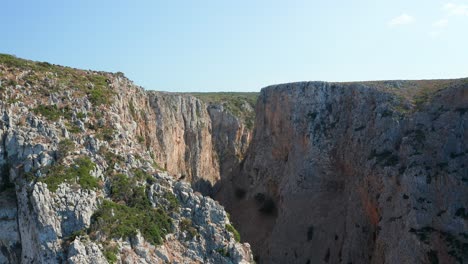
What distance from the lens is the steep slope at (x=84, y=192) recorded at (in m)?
23.4

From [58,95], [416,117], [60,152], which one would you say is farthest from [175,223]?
[416,117]

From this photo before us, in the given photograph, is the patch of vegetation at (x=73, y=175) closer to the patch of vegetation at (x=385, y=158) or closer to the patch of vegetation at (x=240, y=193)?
the patch of vegetation at (x=385, y=158)

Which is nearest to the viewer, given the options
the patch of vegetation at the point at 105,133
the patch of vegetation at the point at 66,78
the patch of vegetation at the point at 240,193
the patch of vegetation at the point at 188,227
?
the patch of vegetation at the point at 188,227

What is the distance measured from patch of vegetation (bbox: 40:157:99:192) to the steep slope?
0.05 meters

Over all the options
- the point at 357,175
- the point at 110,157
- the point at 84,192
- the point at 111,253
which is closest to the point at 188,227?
the point at 111,253

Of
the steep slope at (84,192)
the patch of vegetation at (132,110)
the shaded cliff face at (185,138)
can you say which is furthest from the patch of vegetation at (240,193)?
the steep slope at (84,192)

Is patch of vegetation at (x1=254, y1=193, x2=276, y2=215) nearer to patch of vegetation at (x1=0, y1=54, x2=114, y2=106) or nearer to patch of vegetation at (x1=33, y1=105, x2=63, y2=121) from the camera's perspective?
patch of vegetation at (x1=0, y1=54, x2=114, y2=106)

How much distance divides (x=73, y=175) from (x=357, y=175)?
74.9ft

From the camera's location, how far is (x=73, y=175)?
25.6m

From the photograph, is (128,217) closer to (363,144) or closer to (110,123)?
(110,123)

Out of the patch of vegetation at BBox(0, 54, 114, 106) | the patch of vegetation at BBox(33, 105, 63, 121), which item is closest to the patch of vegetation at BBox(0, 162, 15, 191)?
the patch of vegetation at BBox(33, 105, 63, 121)

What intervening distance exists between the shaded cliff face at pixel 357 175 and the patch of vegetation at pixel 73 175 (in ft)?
62.6

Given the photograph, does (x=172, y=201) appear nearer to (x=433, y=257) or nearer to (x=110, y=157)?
(x=110, y=157)

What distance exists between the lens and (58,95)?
103 ft
